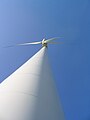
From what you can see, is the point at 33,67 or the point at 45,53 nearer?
the point at 33,67

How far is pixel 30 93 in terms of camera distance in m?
9.98

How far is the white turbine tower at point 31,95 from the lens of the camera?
9492 millimetres

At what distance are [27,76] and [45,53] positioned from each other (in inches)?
65.4

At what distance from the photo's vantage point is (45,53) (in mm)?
11766

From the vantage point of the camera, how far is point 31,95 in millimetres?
9938

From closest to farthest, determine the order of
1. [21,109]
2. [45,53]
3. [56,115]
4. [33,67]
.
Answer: [21,109], [56,115], [33,67], [45,53]

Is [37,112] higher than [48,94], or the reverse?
[48,94]

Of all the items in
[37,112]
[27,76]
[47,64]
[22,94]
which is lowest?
[37,112]

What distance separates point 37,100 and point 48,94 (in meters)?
0.67

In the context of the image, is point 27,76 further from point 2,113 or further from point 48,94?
point 2,113

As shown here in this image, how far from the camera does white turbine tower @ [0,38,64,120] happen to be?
9.49 m

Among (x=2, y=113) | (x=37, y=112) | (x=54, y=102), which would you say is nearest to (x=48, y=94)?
(x=54, y=102)

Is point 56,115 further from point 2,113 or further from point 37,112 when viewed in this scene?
point 2,113

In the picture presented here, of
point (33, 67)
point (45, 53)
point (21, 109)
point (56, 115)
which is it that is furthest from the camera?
point (45, 53)
